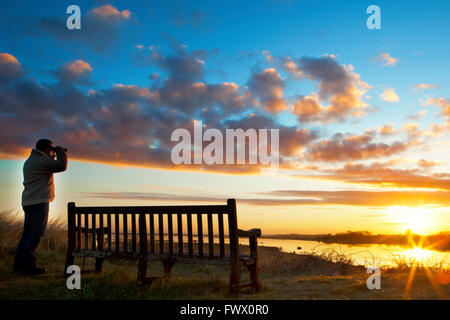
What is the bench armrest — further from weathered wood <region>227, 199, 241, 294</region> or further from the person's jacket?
the person's jacket

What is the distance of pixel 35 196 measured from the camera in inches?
329

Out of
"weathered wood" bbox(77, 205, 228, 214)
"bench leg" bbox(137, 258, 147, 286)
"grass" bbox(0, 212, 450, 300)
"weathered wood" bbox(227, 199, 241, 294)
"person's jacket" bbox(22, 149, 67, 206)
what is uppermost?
"person's jacket" bbox(22, 149, 67, 206)

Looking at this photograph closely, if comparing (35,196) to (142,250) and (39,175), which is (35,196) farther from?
(142,250)

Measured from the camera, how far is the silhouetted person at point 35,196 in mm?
8344

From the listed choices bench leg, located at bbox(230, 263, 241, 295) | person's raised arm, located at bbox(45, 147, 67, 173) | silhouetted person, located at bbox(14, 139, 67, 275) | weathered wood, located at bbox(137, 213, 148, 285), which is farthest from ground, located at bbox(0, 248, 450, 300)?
person's raised arm, located at bbox(45, 147, 67, 173)

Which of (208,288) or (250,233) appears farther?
(208,288)

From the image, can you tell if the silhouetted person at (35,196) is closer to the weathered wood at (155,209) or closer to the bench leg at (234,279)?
the weathered wood at (155,209)

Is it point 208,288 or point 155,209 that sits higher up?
point 155,209

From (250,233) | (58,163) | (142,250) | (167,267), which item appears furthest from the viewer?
(58,163)

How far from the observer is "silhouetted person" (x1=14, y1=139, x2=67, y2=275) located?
8.34 metres

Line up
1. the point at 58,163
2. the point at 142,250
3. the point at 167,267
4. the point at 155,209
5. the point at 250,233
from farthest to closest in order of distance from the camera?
1. the point at 58,163
2. the point at 167,267
3. the point at 142,250
4. the point at 155,209
5. the point at 250,233

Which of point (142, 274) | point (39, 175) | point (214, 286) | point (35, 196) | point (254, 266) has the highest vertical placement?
point (39, 175)

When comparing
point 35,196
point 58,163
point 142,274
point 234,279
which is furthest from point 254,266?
point 35,196
